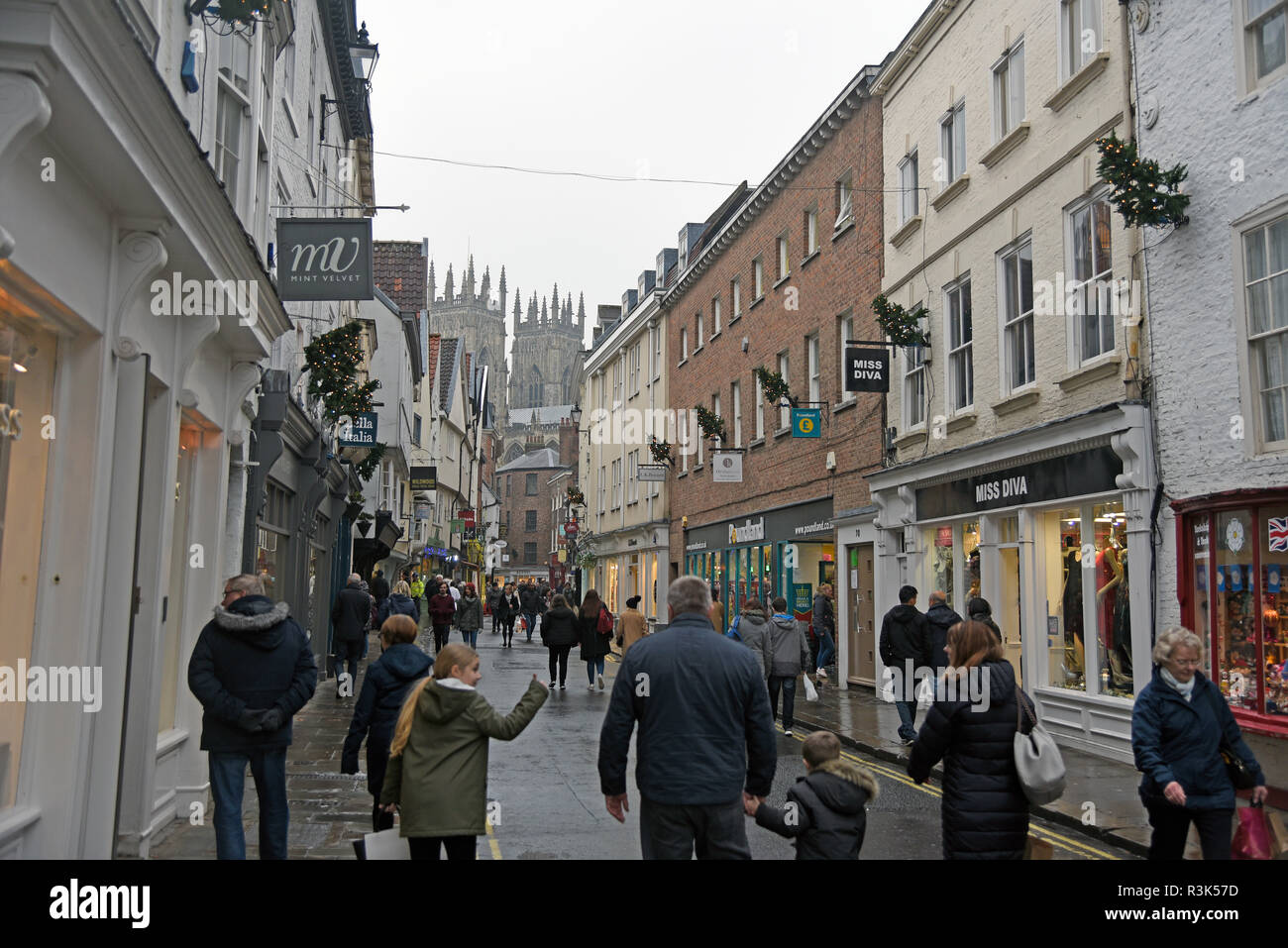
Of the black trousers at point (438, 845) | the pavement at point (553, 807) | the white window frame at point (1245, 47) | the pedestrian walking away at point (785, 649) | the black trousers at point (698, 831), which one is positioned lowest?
the pavement at point (553, 807)

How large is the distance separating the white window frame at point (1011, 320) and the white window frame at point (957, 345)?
84cm

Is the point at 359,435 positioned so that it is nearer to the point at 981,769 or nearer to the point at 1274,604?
the point at 1274,604

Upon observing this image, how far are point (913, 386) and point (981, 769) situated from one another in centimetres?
1373

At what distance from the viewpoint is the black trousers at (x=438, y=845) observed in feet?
17.9

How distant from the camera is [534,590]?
42125 mm

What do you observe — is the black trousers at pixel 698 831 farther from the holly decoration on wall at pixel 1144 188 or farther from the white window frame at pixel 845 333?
the white window frame at pixel 845 333

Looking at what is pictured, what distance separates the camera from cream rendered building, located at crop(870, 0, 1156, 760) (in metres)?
12.7

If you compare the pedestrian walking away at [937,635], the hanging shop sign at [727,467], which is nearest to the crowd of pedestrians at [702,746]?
the pedestrian walking away at [937,635]

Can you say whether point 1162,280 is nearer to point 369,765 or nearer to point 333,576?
point 369,765

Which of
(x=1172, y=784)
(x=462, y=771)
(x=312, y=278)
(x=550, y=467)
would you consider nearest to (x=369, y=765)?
(x=462, y=771)

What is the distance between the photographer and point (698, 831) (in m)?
5.30

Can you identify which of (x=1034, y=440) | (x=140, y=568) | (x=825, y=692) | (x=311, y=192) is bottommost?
(x=825, y=692)

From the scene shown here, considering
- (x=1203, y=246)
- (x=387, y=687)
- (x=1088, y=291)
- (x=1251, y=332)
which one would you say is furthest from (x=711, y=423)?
(x=387, y=687)
